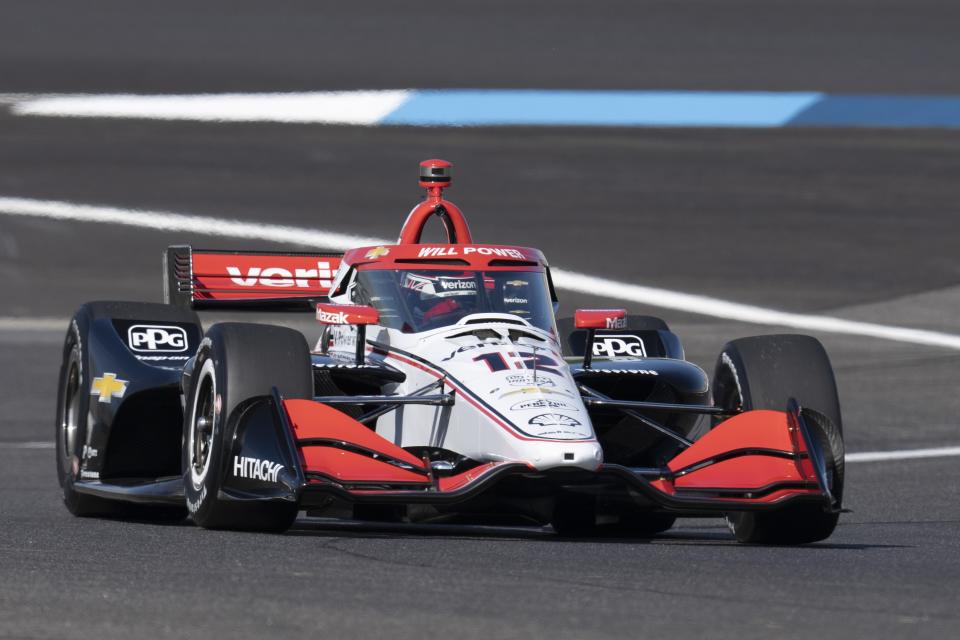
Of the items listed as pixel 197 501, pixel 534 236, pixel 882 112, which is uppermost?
pixel 882 112

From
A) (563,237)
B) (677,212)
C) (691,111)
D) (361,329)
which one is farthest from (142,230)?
(361,329)

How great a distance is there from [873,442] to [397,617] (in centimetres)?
967

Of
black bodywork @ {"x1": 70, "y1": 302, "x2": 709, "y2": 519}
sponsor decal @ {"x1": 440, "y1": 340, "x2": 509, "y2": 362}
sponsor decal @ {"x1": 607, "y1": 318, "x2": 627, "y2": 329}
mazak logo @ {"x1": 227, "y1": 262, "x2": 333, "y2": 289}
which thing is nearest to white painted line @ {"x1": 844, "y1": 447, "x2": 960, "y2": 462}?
black bodywork @ {"x1": 70, "y1": 302, "x2": 709, "y2": 519}

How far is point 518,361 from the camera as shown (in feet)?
28.1

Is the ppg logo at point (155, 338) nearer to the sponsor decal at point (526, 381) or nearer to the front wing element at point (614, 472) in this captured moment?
the front wing element at point (614, 472)

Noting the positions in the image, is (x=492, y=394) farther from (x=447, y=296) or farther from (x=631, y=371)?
(x=631, y=371)

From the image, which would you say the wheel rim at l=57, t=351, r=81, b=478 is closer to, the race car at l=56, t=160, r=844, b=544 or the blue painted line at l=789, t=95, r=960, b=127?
the race car at l=56, t=160, r=844, b=544

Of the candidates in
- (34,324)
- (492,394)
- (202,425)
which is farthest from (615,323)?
(34,324)

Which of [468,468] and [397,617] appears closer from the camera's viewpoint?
[397,617]

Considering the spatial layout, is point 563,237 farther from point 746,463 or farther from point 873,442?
point 746,463

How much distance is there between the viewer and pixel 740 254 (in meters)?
21.9

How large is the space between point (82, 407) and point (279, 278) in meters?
1.69

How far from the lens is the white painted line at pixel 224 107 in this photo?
25.5m

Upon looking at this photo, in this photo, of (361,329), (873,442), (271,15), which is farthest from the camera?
(271,15)
